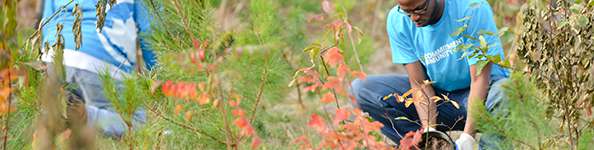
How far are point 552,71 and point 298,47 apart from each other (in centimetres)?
217

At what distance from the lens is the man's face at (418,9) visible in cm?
307

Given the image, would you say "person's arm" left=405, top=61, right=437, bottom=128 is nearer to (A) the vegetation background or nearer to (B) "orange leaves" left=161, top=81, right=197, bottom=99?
(A) the vegetation background

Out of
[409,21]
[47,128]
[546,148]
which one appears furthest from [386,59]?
[47,128]

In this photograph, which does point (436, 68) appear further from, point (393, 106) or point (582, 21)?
point (582, 21)

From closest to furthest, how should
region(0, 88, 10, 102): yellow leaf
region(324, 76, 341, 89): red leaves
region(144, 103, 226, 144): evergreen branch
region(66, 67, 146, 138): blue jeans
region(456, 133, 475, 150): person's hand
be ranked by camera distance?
region(0, 88, 10, 102): yellow leaf, region(324, 76, 341, 89): red leaves, region(144, 103, 226, 144): evergreen branch, region(456, 133, 475, 150): person's hand, region(66, 67, 146, 138): blue jeans

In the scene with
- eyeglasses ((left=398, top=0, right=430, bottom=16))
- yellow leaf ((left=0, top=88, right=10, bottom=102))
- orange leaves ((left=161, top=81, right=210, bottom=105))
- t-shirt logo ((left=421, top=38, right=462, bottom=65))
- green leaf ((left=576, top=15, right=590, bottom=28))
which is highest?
eyeglasses ((left=398, top=0, right=430, bottom=16))

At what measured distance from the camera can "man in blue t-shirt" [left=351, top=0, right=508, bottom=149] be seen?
3164 millimetres

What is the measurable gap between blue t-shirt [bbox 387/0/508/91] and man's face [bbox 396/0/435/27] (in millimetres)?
93

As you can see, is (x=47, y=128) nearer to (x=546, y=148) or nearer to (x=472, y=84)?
(x=546, y=148)

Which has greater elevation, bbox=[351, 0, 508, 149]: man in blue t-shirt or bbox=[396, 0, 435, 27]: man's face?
bbox=[396, 0, 435, 27]: man's face

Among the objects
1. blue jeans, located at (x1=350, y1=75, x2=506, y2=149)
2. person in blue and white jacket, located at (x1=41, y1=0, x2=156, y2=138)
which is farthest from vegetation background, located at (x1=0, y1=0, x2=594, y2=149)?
person in blue and white jacket, located at (x1=41, y1=0, x2=156, y2=138)

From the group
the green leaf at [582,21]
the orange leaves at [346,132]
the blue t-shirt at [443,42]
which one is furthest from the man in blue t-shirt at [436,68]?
the green leaf at [582,21]

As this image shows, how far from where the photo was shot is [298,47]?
4.68m

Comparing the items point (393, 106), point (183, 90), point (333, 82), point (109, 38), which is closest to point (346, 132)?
point (333, 82)
